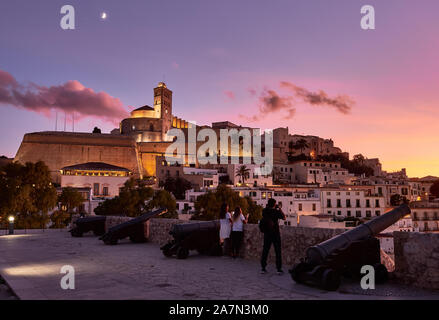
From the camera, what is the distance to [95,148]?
82750 millimetres

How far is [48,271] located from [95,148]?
7970 cm

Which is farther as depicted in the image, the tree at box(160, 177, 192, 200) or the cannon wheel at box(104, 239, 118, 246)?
the tree at box(160, 177, 192, 200)

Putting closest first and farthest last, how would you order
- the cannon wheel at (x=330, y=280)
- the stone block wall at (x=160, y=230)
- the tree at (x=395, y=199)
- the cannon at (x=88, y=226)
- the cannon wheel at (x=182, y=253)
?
1. the cannon wheel at (x=330, y=280)
2. the cannon wheel at (x=182, y=253)
3. the stone block wall at (x=160, y=230)
4. the cannon at (x=88, y=226)
5. the tree at (x=395, y=199)

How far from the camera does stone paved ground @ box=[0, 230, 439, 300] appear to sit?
500 centimetres

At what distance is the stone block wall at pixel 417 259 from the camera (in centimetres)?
524

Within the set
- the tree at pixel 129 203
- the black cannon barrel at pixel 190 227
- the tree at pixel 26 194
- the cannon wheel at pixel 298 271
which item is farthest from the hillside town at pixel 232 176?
the cannon wheel at pixel 298 271

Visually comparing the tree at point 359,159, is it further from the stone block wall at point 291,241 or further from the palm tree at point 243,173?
the stone block wall at point 291,241

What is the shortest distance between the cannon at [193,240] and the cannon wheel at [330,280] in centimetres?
408

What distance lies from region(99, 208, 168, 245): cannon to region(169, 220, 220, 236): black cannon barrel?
2.94 m

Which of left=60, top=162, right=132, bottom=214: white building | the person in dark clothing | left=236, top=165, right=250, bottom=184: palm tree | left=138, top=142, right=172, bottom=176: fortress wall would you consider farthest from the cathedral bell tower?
the person in dark clothing

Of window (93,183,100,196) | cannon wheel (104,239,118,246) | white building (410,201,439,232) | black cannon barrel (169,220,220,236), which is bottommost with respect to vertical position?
white building (410,201,439,232)

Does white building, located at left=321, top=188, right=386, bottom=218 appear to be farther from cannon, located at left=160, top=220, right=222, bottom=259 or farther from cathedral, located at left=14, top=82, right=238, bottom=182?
cannon, located at left=160, top=220, right=222, bottom=259
